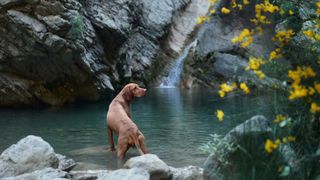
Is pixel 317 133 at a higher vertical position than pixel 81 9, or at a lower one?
lower

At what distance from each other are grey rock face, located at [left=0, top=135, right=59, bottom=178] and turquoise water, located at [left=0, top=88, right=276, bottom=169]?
1077 mm

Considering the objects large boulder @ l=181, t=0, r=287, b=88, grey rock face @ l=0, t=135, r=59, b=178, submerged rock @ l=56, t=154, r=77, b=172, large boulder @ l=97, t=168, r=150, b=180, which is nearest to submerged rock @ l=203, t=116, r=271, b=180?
large boulder @ l=97, t=168, r=150, b=180

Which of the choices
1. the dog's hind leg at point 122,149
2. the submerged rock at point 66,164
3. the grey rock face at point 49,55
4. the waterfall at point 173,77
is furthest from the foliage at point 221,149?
the waterfall at point 173,77

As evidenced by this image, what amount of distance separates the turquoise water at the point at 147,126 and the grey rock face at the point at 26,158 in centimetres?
108

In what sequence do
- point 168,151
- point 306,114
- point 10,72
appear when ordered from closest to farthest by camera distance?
1. point 306,114
2. point 168,151
3. point 10,72

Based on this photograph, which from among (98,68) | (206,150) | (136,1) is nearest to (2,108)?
(98,68)

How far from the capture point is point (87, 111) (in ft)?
64.8

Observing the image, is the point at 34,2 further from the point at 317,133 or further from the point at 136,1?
the point at 317,133

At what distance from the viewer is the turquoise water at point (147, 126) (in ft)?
16.7

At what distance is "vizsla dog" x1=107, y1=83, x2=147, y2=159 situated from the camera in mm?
8758

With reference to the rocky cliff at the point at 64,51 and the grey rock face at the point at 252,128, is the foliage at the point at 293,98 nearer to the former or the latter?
the grey rock face at the point at 252,128

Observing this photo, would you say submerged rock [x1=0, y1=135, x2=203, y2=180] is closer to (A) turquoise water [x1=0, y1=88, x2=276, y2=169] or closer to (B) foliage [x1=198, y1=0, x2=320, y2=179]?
(A) turquoise water [x1=0, y1=88, x2=276, y2=169]

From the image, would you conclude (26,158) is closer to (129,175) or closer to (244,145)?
(129,175)

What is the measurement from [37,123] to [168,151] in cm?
727
